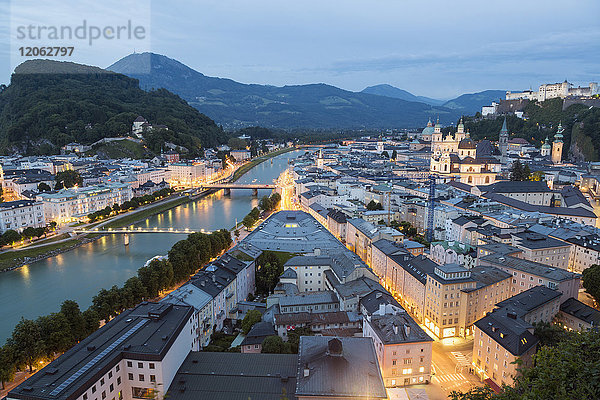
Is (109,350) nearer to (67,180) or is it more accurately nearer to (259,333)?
(259,333)

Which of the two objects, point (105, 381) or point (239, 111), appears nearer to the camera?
point (105, 381)

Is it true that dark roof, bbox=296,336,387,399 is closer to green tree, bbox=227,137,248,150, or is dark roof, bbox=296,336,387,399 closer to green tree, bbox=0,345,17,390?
green tree, bbox=0,345,17,390

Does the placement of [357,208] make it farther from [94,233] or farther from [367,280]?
[94,233]

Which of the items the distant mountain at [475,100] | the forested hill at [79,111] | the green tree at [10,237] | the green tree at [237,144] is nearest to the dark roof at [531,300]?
the green tree at [10,237]

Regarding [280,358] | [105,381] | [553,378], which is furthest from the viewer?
[280,358]

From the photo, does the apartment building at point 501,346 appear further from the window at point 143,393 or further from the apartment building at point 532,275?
the window at point 143,393

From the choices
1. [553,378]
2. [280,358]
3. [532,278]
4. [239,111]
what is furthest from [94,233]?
[239,111]
